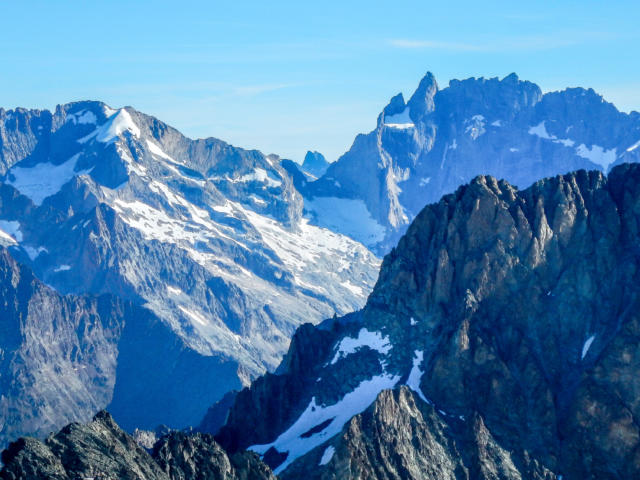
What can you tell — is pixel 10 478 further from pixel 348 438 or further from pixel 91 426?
pixel 348 438

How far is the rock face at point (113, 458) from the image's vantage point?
476 feet

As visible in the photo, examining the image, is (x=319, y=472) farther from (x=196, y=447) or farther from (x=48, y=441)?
(x=48, y=441)

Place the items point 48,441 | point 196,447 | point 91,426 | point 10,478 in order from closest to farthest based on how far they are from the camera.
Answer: point 10,478 < point 48,441 < point 91,426 < point 196,447

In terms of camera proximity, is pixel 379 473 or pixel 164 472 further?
pixel 379 473

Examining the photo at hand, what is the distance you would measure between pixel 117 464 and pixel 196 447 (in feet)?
79.0

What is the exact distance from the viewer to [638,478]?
19925 centimetres

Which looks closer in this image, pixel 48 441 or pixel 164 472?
pixel 48 441

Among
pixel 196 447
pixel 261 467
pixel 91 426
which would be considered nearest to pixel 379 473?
pixel 261 467

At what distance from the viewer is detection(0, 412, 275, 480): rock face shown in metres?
145

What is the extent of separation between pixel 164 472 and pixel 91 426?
13.3 m

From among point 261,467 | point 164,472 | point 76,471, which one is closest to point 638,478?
point 261,467

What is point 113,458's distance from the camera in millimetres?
157625

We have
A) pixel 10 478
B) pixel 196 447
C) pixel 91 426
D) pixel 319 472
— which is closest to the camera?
pixel 10 478

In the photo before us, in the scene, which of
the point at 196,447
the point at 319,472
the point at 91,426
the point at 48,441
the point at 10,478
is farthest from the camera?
the point at 319,472
